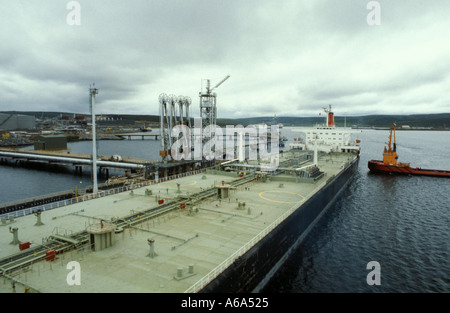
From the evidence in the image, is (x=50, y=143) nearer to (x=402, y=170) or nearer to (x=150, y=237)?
(x=150, y=237)

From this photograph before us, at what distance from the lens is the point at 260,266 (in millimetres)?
21094

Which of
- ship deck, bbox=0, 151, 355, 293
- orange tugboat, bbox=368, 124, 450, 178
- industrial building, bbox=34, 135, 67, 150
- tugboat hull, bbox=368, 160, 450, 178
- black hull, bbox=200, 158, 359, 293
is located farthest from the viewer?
industrial building, bbox=34, 135, 67, 150

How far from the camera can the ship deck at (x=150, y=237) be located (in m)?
14.6

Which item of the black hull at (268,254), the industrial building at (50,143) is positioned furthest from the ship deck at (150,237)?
the industrial building at (50,143)

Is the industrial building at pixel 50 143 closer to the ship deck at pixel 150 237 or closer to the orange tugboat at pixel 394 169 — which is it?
the ship deck at pixel 150 237

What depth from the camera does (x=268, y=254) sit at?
22500mm

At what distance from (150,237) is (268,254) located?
9.79 metres

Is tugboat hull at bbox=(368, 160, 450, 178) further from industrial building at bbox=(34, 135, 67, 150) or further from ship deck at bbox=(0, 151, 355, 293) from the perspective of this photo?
industrial building at bbox=(34, 135, 67, 150)

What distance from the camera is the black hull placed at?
53.6 ft

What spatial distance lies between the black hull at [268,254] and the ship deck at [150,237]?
0.66 metres

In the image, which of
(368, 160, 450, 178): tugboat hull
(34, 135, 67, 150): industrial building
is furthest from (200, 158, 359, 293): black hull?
(34, 135, 67, 150): industrial building

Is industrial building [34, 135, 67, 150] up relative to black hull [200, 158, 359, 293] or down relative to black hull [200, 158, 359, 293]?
up

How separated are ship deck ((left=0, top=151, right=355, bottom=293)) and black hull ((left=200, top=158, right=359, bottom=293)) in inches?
25.9
